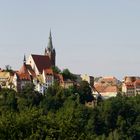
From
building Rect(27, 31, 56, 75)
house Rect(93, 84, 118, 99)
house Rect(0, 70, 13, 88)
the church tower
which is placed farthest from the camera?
the church tower

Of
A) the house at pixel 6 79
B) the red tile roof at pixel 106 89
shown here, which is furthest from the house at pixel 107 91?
the house at pixel 6 79

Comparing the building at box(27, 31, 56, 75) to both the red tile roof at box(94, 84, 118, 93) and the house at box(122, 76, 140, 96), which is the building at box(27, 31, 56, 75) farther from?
the house at box(122, 76, 140, 96)

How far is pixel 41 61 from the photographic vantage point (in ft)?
361

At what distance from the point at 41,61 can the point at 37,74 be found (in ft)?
11.3

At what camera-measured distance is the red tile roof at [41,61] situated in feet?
358

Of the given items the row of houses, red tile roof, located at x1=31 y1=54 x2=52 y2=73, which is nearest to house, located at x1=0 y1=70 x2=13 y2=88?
the row of houses

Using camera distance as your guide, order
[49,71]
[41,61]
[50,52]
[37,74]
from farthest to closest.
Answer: [50,52]
[41,61]
[37,74]
[49,71]

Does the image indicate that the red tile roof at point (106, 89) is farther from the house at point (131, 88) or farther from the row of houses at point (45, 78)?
the house at point (131, 88)

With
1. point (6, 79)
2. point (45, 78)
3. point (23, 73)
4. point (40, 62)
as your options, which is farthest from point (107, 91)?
point (6, 79)

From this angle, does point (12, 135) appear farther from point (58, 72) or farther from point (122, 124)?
point (58, 72)

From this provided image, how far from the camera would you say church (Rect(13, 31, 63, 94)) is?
101m

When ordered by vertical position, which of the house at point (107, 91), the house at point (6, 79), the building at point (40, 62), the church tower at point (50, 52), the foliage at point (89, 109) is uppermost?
the church tower at point (50, 52)

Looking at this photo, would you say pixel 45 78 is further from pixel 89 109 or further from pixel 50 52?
pixel 89 109

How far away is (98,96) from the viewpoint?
106 meters
